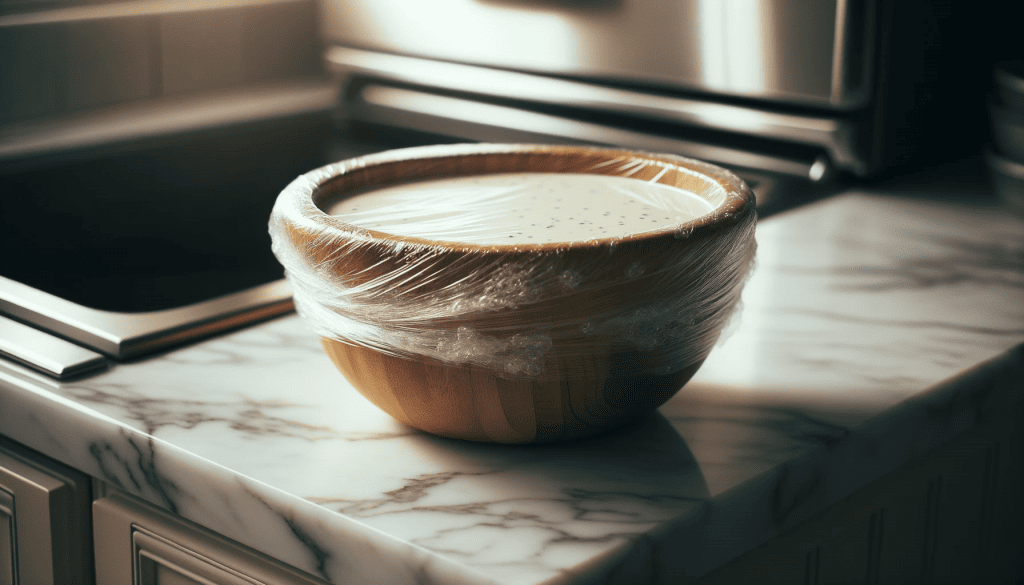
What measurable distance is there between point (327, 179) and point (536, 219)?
12cm

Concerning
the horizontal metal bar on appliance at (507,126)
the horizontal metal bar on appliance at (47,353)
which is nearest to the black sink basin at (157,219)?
the horizontal metal bar on appliance at (507,126)

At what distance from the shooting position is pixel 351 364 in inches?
19.2

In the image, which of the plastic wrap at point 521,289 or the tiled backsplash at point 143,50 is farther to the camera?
the tiled backsplash at point 143,50

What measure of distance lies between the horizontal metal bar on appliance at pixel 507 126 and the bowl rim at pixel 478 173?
460mm

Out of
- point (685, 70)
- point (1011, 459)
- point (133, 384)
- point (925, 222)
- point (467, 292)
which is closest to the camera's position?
point (467, 292)

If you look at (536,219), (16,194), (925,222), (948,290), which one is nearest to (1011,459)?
(948,290)

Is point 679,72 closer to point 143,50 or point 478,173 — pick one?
point 478,173

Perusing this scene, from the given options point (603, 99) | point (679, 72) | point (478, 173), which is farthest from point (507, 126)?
point (478, 173)

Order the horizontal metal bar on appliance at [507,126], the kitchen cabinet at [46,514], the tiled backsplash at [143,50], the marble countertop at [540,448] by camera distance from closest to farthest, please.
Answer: the marble countertop at [540,448], the kitchen cabinet at [46,514], the horizontal metal bar on appliance at [507,126], the tiled backsplash at [143,50]

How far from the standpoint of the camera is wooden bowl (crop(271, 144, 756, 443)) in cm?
43

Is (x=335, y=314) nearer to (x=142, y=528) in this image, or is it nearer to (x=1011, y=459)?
(x=142, y=528)

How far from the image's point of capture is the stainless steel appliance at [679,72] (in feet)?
3.02

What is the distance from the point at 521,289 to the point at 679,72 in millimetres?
643

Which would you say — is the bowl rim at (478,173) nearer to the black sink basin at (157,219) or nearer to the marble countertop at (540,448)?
the marble countertop at (540,448)
